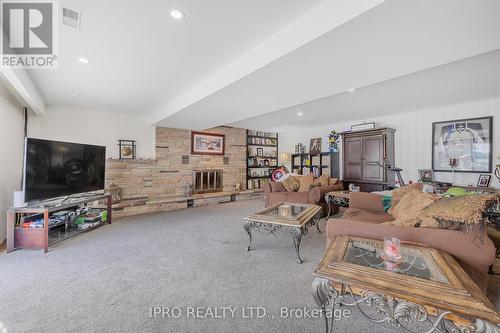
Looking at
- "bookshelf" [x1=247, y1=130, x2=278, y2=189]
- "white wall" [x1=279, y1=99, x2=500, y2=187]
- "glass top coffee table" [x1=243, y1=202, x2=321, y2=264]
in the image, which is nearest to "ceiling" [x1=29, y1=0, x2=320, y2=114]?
"glass top coffee table" [x1=243, y1=202, x2=321, y2=264]

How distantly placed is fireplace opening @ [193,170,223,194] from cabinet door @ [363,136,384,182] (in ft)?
12.4

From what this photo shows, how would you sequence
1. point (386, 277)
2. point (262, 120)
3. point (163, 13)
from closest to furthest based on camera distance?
point (386, 277) < point (163, 13) < point (262, 120)

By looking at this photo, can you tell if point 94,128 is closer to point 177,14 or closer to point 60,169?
point 60,169

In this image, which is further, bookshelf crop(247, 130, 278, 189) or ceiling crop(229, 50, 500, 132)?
bookshelf crop(247, 130, 278, 189)

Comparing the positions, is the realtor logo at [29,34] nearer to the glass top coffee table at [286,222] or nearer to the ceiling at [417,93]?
the glass top coffee table at [286,222]

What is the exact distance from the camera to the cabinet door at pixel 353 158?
4.99m

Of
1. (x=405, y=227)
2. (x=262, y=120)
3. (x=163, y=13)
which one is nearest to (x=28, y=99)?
(x=163, y=13)

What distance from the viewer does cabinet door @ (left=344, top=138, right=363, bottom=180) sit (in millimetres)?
4988

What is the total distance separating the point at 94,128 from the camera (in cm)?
453

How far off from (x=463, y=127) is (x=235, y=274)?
189 inches

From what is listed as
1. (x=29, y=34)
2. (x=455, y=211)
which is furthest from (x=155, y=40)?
(x=455, y=211)

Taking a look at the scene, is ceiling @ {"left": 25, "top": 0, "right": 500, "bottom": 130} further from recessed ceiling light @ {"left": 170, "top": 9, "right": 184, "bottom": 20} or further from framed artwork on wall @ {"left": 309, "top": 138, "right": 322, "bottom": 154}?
framed artwork on wall @ {"left": 309, "top": 138, "right": 322, "bottom": 154}

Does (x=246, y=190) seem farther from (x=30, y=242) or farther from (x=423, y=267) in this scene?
(x=423, y=267)

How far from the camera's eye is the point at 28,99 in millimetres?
2967
